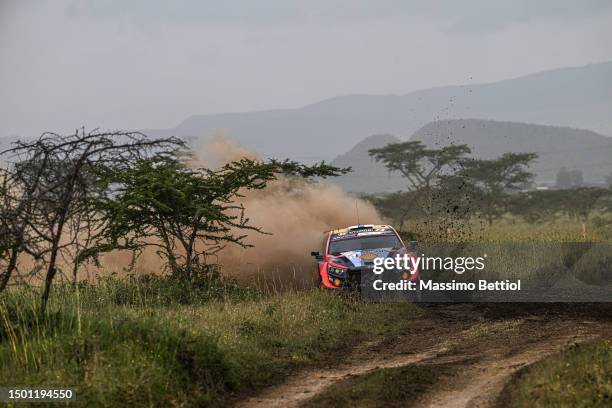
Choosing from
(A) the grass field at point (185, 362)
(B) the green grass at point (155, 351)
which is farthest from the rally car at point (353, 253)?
(A) the grass field at point (185, 362)

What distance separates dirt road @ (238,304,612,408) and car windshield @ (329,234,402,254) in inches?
73.5

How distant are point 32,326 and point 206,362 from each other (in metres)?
2.57

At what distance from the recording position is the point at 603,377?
930 centimetres

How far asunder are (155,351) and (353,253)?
30.2ft

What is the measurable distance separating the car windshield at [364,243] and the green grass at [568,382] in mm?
8403

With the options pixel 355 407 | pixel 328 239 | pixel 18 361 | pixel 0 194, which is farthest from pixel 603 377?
pixel 328 239

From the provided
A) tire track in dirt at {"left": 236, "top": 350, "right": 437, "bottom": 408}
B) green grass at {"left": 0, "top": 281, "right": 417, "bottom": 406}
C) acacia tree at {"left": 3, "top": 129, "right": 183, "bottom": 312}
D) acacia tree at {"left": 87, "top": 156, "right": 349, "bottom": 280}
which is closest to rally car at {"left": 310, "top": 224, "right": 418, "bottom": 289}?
acacia tree at {"left": 87, "top": 156, "right": 349, "bottom": 280}

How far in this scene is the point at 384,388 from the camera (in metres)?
9.60

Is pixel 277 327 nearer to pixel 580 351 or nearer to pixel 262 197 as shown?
pixel 580 351

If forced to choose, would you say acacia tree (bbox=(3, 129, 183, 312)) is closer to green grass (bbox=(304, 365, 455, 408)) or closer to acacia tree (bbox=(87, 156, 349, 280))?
green grass (bbox=(304, 365, 455, 408))

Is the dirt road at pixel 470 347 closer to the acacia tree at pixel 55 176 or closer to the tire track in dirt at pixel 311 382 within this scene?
the tire track in dirt at pixel 311 382

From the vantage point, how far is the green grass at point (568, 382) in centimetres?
860

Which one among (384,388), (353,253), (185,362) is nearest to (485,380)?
(384,388)

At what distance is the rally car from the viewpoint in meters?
18.2
